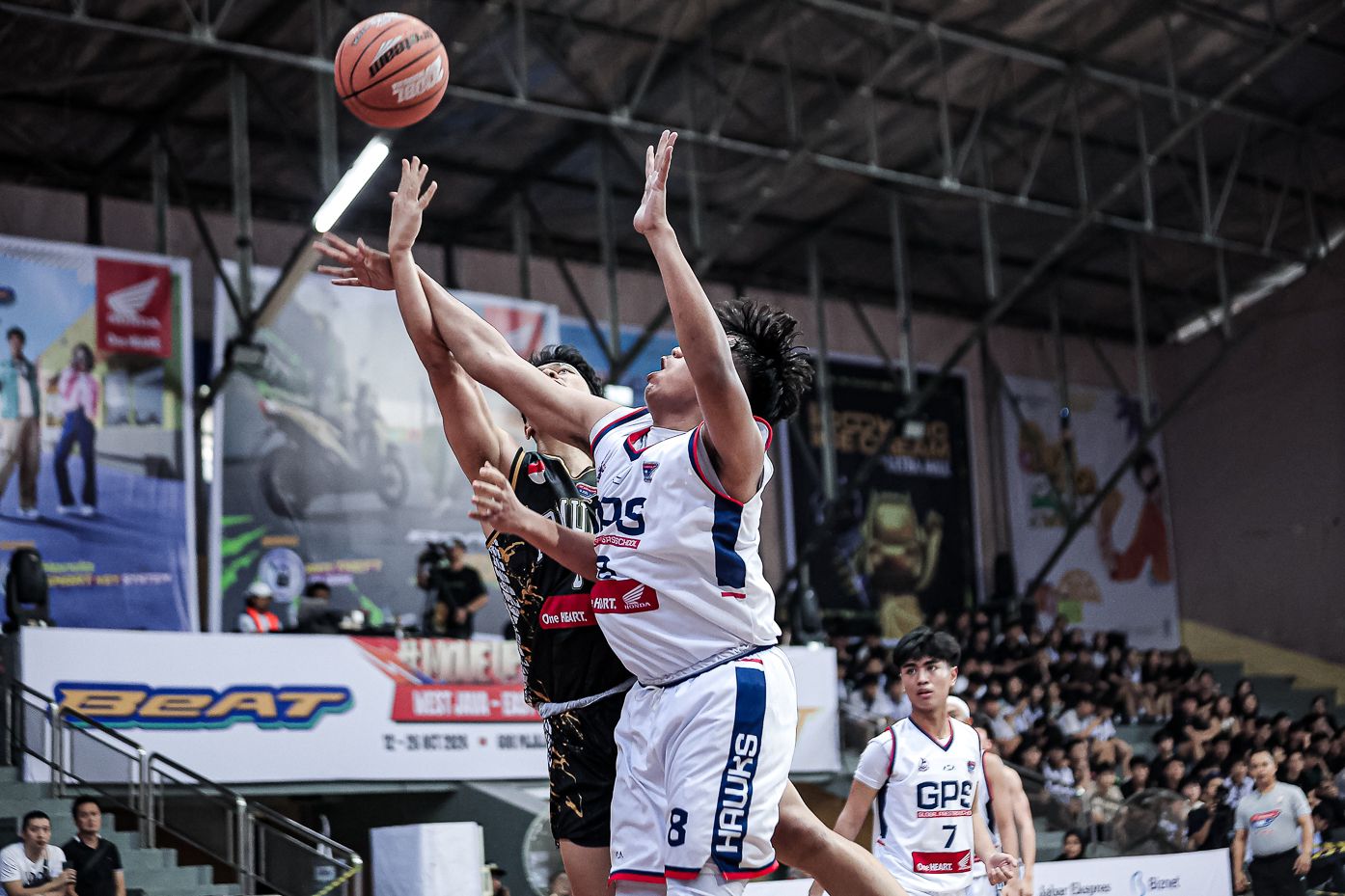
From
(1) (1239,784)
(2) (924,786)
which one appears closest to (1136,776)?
(1) (1239,784)

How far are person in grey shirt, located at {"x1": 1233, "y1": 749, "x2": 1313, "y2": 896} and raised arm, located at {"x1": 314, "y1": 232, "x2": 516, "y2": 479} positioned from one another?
10018 mm

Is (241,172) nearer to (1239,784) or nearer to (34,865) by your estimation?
(34,865)

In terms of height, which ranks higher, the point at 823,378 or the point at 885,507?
the point at 823,378

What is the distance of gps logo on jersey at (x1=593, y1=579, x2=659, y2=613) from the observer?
167 inches

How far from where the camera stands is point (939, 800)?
7.63 m

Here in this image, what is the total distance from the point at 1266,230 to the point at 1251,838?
14.3 meters

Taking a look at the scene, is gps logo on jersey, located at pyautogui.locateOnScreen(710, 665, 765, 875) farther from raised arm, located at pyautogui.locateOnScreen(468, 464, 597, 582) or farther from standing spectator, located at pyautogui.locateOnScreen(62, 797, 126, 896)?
standing spectator, located at pyautogui.locateOnScreen(62, 797, 126, 896)

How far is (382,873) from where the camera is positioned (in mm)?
8516

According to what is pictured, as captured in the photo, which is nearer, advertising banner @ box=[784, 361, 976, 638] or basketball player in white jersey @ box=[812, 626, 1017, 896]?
basketball player in white jersey @ box=[812, 626, 1017, 896]

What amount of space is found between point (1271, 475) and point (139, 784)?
20315mm

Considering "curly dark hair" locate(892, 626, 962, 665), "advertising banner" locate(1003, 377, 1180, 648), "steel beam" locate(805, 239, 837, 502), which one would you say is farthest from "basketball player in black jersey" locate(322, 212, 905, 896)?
"advertising banner" locate(1003, 377, 1180, 648)

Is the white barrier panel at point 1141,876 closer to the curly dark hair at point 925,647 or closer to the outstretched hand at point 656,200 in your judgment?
the curly dark hair at point 925,647

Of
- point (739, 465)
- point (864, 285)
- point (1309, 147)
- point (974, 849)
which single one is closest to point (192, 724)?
point (974, 849)

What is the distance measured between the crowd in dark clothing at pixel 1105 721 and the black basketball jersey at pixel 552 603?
412 inches
